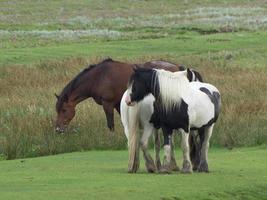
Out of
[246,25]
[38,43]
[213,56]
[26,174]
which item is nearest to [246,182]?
[26,174]

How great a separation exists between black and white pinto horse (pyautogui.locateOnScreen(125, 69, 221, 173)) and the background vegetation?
540 cm

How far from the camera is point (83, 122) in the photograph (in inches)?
876

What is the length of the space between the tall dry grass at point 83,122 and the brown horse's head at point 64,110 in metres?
0.25

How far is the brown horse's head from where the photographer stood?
854 inches

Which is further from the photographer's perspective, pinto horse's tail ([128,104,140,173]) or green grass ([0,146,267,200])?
pinto horse's tail ([128,104,140,173])

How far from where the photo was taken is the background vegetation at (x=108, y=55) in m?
21.5

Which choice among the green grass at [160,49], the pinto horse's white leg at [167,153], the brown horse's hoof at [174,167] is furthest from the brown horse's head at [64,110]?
the green grass at [160,49]

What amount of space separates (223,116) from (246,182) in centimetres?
796

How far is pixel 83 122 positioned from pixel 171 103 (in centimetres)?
706

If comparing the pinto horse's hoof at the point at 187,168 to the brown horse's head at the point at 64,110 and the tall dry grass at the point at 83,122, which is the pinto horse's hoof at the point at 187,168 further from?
the brown horse's head at the point at 64,110

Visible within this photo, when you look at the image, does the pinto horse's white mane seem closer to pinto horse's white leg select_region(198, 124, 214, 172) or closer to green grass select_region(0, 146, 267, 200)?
pinto horse's white leg select_region(198, 124, 214, 172)

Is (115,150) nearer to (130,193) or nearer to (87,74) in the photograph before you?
(87,74)

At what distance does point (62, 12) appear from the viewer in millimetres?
87000

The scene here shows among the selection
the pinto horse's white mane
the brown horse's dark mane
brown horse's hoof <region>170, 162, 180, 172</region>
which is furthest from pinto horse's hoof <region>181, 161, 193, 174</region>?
the brown horse's dark mane
